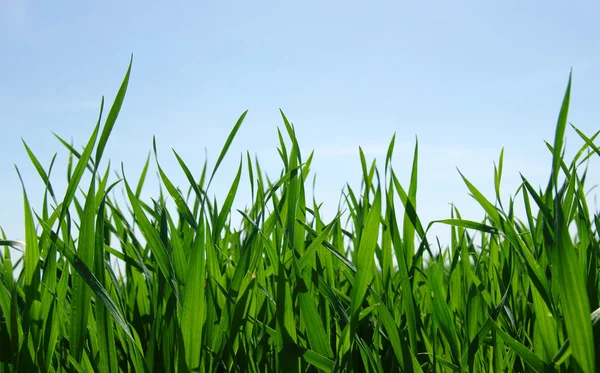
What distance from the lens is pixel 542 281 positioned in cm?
65

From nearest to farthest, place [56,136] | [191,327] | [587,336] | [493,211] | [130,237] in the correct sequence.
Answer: [587,336], [191,327], [493,211], [56,136], [130,237]

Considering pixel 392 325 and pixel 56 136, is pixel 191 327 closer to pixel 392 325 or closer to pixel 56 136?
pixel 392 325

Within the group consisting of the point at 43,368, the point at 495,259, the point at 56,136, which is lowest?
the point at 43,368

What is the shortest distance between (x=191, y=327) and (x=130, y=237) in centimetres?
46

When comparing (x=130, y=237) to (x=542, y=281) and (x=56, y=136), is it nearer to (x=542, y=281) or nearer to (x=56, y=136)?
(x=56, y=136)

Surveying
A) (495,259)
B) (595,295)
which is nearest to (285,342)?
(595,295)

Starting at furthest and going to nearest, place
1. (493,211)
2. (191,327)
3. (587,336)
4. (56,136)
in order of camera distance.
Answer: (56,136)
(493,211)
(191,327)
(587,336)

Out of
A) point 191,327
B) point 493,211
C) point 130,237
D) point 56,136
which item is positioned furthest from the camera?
point 130,237

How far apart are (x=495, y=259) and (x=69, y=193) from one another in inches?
28.8

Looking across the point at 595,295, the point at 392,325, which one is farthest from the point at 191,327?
the point at 595,295

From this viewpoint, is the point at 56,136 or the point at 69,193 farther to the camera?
the point at 56,136

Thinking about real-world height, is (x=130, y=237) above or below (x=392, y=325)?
above

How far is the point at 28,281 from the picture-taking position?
634 millimetres

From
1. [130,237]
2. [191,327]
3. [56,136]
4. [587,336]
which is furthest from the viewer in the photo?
[130,237]
